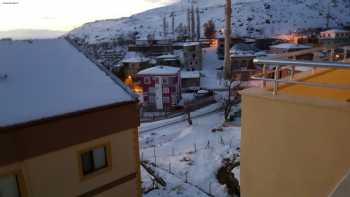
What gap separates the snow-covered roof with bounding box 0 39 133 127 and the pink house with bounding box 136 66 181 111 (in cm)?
2304

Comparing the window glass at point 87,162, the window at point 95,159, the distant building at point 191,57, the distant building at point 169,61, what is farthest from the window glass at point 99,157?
the distant building at point 191,57

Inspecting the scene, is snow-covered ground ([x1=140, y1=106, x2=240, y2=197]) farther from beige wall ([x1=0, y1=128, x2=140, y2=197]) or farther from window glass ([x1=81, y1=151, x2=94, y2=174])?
window glass ([x1=81, y1=151, x2=94, y2=174])

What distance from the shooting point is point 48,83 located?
9.37 meters

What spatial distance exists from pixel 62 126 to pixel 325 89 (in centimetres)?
679

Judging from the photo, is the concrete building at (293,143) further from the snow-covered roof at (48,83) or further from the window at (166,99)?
the window at (166,99)

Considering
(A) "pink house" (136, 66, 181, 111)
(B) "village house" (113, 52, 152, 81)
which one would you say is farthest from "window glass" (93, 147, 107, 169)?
(B) "village house" (113, 52, 152, 81)

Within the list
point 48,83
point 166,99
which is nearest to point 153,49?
point 166,99

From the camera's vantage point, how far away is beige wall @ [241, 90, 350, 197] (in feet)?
10.8

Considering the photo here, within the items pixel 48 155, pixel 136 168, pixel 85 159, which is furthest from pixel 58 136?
pixel 136 168

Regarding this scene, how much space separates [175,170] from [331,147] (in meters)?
14.8

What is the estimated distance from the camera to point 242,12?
A: 12469 cm

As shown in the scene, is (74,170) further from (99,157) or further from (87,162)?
(99,157)

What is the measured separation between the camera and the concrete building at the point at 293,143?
3.28m

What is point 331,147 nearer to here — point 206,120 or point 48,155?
point 48,155
